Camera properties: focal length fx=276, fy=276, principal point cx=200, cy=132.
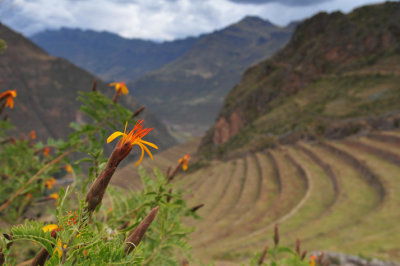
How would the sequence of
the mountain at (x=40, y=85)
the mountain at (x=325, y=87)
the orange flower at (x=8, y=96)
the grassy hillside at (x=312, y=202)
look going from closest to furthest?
1. the orange flower at (x=8, y=96)
2. the grassy hillside at (x=312, y=202)
3. the mountain at (x=325, y=87)
4. the mountain at (x=40, y=85)

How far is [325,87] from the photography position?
1510 inches

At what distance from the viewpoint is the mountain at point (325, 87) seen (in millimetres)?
26594

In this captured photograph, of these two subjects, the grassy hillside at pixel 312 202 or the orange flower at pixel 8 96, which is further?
the grassy hillside at pixel 312 202

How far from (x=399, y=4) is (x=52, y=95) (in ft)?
307

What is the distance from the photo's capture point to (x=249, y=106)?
52.0m

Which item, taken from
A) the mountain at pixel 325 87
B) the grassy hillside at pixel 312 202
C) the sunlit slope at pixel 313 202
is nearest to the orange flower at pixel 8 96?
the grassy hillside at pixel 312 202

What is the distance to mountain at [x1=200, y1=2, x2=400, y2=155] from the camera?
26.6 metres

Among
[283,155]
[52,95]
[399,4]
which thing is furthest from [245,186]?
[52,95]

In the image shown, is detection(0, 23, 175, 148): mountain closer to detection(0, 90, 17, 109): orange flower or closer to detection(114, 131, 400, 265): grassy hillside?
detection(114, 131, 400, 265): grassy hillside

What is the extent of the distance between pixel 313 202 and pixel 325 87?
28.1m

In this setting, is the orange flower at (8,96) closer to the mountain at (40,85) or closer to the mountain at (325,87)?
the mountain at (325,87)

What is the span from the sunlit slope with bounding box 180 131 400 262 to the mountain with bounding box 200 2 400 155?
4.87m

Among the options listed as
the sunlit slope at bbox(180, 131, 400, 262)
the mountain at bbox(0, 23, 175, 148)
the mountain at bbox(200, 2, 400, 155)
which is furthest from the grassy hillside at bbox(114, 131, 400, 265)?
the mountain at bbox(0, 23, 175, 148)

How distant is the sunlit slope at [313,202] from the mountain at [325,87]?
16.0 feet
